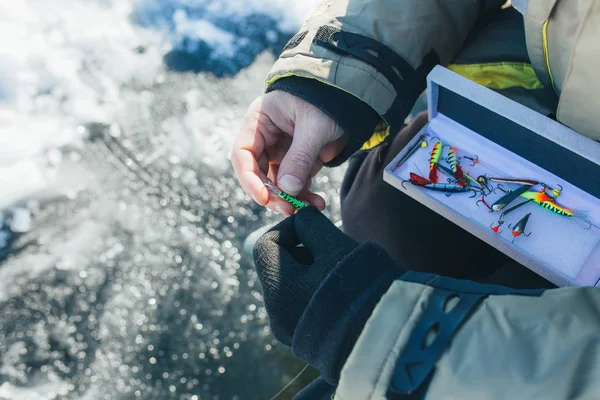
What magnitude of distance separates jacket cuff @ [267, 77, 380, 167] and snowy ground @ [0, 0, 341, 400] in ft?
2.13

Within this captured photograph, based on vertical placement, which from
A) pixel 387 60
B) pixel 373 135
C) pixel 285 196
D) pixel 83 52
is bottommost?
pixel 83 52

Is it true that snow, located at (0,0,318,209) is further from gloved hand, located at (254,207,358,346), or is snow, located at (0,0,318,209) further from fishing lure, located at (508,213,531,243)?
fishing lure, located at (508,213,531,243)

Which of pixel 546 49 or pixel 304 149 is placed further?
pixel 304 149

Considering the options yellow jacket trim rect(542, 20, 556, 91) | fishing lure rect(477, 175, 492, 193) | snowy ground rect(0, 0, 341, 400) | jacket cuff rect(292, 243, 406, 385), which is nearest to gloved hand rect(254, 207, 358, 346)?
jacket cuff rect(292, 243, 406, 385)

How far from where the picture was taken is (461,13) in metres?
1.11

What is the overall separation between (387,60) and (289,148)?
292mm

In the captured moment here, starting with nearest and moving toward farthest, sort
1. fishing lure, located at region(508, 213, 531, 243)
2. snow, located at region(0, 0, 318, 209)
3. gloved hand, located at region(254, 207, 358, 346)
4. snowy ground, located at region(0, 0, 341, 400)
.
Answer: gloved hand, located at region(254, 207, 358, 346) < fishing lure, located at region(508, 213, 531, 243) < snowy ground, located at region(0, 0, 341, 400) < snow, located at region(0, 0, 318, 209)

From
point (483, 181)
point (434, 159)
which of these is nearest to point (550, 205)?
point (483, 181)

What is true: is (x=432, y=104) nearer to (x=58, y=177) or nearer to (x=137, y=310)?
(x=137, y=310)

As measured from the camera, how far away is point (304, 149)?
3.30 feet

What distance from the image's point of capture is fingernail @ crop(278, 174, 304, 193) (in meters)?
0.97

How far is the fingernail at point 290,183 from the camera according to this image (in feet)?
3.20

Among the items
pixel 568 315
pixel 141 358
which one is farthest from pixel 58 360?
pixel 568 315

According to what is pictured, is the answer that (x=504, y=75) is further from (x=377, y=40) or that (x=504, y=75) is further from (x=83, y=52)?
(x=83, y=52)
